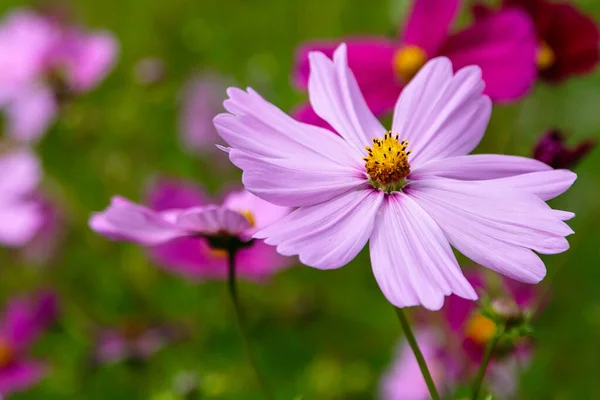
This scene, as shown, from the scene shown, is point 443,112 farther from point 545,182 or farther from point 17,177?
point 17,177

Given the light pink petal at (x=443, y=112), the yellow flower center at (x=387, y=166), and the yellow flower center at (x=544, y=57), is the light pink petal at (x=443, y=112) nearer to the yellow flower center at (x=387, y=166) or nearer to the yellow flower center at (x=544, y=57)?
the yellow flower center at (x=387, y=166)

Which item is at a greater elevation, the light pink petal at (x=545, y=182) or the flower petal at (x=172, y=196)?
the flower petal at (x=172, y=196)

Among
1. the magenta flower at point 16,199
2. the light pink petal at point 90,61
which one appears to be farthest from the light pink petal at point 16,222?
the light pink petal at point 90,61

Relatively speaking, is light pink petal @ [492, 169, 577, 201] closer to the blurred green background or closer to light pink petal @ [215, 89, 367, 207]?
light pink petal @ [215, 89, 367, 207]

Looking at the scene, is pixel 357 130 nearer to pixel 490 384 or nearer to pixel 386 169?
pixel 386 169

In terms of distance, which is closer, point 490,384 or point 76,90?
point 490,384

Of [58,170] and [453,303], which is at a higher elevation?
[58,170]

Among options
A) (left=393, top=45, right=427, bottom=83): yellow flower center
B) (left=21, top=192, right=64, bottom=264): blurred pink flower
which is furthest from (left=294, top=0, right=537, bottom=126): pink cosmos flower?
(left=21, top=192, right=64, bottom=264): blurred pink flower

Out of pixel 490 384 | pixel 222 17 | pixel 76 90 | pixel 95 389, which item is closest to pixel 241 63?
pixel 222 17
